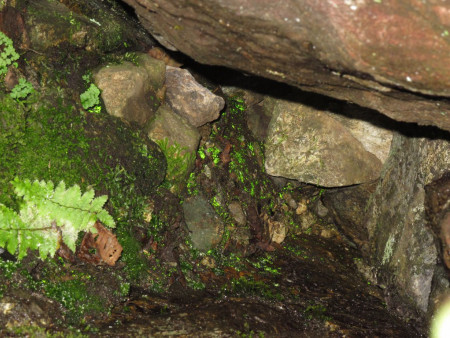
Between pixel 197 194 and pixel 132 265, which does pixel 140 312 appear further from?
pixel 197 194

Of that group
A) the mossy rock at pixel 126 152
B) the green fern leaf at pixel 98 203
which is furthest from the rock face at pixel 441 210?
the green fern leaf at pixel 98 203

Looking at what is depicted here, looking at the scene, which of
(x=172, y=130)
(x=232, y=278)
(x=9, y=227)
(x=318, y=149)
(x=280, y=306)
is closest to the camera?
(x=9, y=227)

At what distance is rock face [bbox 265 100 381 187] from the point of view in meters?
6.68

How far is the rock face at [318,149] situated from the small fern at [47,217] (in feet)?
11.9

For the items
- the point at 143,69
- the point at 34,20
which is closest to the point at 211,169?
the point at 143,69

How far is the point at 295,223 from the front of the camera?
7277 mm

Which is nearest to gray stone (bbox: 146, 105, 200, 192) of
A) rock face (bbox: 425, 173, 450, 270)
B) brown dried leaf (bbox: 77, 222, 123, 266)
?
brown dried leaf (bbox: 77, 222, 123, 266)

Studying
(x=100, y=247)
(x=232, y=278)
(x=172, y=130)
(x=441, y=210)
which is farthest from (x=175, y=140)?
(x=441, y=210)

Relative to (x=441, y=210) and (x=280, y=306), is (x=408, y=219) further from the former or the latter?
(x=280, y=306)

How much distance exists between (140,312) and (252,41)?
9.36 feet

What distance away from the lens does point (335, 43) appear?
10.3 ft

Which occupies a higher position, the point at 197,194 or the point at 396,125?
the point at 396,125

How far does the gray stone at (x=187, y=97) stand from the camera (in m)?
5.76

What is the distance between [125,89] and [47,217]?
1.86 metres
